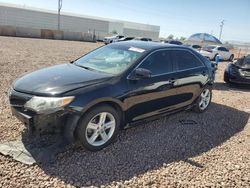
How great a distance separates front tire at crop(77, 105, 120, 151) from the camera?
354cm

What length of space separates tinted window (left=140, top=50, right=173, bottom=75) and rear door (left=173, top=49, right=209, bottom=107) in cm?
22

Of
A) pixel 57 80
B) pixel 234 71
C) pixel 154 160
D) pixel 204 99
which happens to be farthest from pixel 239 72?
pixel 57 80

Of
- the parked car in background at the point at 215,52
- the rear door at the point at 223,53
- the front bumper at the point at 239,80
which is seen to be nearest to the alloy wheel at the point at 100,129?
the front bumper at the point at 239,80

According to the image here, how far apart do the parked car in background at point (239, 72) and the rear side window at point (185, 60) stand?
4.56m

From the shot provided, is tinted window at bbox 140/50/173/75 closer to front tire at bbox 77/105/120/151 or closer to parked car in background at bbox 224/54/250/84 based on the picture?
front tire at bbox 77/105/120/151

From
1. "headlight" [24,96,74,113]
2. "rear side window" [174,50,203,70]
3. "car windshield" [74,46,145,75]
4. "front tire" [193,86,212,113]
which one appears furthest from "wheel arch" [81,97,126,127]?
"front tire" [193,86,212,113]

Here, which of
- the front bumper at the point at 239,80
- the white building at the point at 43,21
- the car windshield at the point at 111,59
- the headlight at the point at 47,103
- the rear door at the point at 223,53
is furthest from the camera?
the white building at the point at 43,21

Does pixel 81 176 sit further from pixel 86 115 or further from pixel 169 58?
pixel 169 58

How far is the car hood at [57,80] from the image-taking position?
11.4ft

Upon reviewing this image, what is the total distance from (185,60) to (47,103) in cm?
318

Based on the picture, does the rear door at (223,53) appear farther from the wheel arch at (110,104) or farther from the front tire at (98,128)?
the front tire at (98,128)

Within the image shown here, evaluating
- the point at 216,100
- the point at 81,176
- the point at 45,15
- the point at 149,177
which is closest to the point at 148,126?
the point at 149,177

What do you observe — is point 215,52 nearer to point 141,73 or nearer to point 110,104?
point 141,73

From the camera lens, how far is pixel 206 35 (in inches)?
1257
